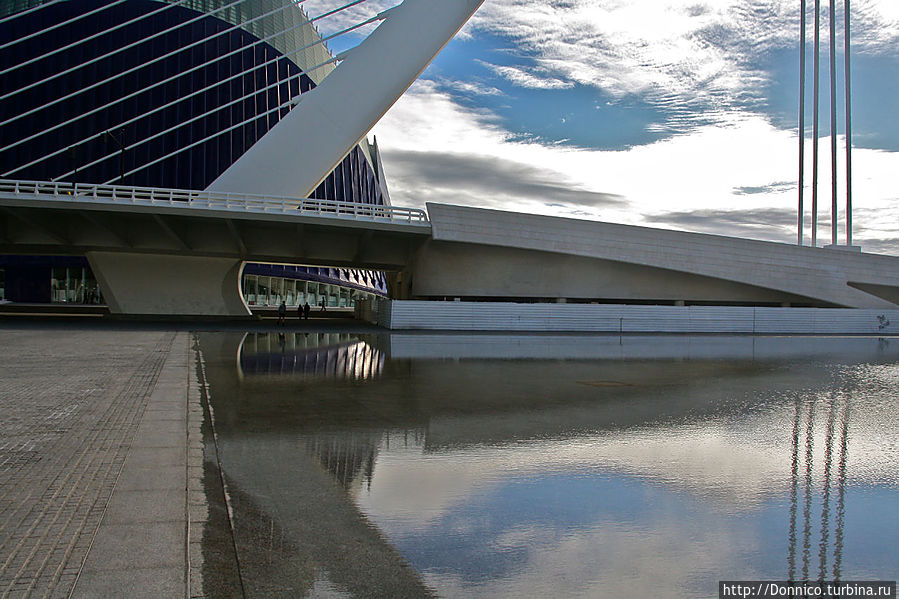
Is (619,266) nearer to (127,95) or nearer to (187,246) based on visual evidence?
(187,246)

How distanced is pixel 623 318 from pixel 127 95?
4633 centimetres

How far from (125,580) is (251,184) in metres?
29.3

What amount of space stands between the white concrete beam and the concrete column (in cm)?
576

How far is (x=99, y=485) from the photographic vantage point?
16.4 feet

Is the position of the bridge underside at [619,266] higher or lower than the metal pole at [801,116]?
lower

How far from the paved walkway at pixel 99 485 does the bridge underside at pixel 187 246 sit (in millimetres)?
20573

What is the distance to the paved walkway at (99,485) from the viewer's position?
3453 millimetres

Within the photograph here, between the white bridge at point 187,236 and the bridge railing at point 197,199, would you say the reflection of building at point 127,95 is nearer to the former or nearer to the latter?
the white bridge at point 187,236

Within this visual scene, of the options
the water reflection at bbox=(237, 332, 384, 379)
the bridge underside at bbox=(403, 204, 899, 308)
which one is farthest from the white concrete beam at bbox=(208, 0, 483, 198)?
the water reflection at bbox=(237, 332, 384, 379)

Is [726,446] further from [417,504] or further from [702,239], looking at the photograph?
[702,239]

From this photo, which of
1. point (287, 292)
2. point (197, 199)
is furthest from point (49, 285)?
point (197, 199)

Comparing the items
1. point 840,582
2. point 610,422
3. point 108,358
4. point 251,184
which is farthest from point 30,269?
point 840,582

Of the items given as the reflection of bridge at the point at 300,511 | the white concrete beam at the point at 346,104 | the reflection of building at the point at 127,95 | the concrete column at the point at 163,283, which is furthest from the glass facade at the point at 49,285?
the reflection of bridge at the point at 300,511

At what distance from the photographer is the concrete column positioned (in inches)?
1340
